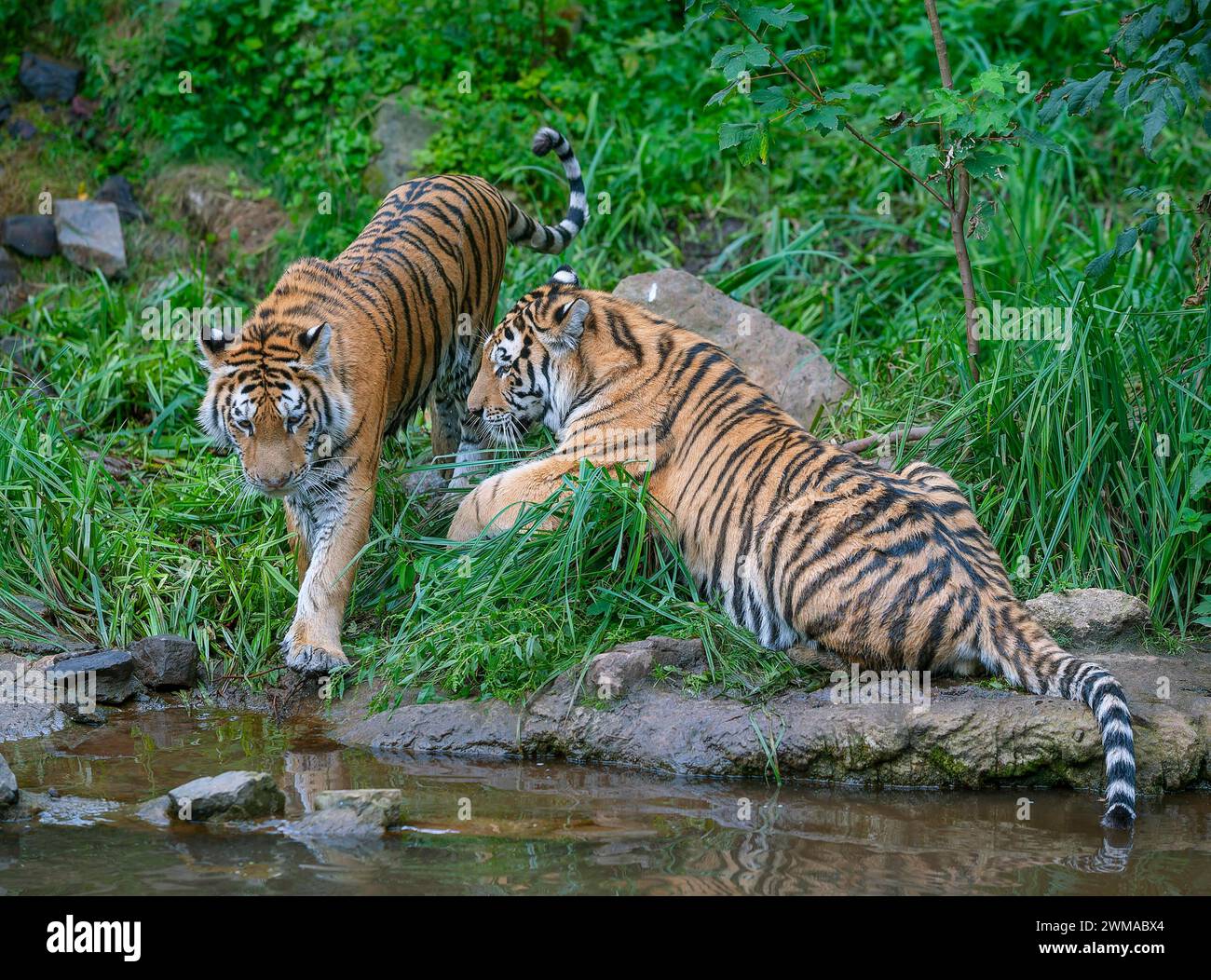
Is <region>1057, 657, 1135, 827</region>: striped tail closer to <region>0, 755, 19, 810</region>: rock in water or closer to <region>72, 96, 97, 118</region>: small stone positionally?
<region>0, 755, 19, 810</region>: rock in water

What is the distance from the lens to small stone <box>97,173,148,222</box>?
9.11 meters

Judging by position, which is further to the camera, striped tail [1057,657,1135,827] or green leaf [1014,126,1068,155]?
green leaf [1014,126,1068,155]

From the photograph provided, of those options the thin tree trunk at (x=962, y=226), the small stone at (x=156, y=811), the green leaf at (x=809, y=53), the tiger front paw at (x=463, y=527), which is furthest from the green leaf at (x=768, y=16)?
the small stone at (x=156, y=811)

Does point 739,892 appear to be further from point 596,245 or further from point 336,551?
point 596,245

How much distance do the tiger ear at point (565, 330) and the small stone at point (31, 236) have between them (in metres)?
4.28

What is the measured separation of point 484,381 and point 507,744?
1765 mm

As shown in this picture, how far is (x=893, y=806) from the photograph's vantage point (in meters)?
4.54

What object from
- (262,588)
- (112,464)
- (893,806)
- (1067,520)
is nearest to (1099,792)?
(893,806)

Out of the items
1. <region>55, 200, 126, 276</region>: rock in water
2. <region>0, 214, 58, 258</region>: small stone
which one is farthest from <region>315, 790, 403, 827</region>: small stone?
<region>0, 214, 58, 258</region>: small stone

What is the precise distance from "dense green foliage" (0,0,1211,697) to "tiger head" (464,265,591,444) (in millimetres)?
596

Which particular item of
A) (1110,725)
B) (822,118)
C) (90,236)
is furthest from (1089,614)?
(90,236)

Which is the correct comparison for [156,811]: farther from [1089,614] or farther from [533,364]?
[1089,614]

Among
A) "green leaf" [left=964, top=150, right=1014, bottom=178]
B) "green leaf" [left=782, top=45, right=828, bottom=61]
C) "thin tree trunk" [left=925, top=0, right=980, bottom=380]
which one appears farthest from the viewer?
"thin tree trunk" [left=925, top=0, right=980, bottom=380]

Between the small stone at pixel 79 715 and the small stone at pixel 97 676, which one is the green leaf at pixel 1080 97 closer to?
the small stone at pixel 97 676
